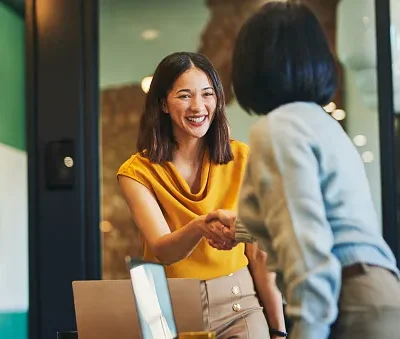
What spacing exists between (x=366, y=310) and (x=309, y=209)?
0.42 feet

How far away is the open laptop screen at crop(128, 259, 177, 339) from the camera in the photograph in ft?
2.75

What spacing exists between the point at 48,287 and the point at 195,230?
1010 millimetres

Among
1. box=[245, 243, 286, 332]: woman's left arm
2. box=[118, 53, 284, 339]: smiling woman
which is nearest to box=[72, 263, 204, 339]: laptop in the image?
box=[118, 53, 284, 339]: smiling woman

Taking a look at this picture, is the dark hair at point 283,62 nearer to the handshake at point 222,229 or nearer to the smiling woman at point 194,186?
the handshake at point 222,229

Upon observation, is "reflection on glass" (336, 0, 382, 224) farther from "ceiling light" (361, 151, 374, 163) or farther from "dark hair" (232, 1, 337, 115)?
"dark hair" (232, 1, 337, 115)

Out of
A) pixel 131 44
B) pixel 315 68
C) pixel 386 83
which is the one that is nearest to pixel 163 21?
pixel 131 44

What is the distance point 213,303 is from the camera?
3.87 ft

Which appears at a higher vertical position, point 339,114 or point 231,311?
point 339,114

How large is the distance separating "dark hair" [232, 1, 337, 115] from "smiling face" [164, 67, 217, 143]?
1.18 feet

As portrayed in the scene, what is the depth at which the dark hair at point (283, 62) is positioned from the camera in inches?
32.9

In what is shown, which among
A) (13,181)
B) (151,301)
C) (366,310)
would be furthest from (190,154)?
(13,181)

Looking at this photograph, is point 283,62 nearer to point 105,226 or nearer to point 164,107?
point 164,107

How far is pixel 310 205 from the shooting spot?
757 millimetres

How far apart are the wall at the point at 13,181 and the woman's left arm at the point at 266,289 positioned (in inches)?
37.8
